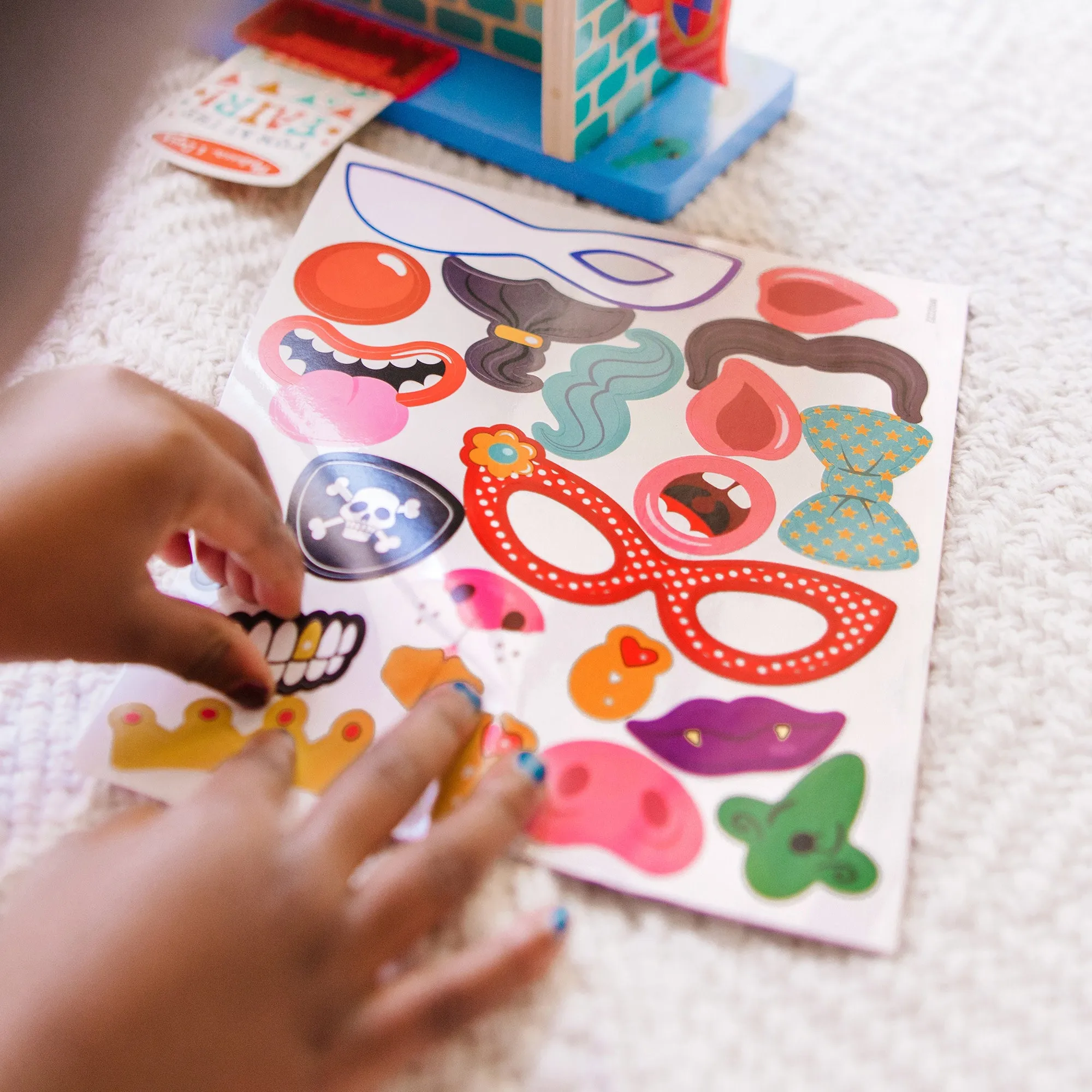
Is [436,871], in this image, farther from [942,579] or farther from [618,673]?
[942,579]

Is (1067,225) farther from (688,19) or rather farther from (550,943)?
(550,943)

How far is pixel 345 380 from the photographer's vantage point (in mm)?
546

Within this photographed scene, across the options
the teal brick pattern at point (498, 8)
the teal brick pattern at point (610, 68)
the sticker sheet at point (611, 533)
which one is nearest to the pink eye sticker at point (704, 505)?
the sticker sheet at point (611, 533)

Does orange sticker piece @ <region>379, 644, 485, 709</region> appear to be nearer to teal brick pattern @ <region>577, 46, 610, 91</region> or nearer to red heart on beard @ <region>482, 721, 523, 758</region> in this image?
red heart on beard @ <region>482, 721, 523, 758</region>

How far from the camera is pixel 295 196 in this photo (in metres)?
0.64

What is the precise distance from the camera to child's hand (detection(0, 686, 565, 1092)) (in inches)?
12.0

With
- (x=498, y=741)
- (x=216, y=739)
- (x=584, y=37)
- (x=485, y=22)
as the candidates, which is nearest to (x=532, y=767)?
(x=498, y=741)

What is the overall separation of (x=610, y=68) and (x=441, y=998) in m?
0.52

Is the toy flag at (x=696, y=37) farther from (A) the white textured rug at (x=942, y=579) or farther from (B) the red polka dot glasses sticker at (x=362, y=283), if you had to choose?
(B) the red polka dot glasses sticker at (x=362, y=283)

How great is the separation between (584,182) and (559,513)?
25 cm

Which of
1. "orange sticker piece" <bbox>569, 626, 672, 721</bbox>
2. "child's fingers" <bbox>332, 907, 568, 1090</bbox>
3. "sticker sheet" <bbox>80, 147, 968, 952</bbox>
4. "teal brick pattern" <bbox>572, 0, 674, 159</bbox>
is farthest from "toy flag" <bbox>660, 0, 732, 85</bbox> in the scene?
"child's fingers" <bbox>332, 907, 568, 1090</bbox>

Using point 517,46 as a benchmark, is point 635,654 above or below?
below

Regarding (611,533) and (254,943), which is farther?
(611,533)

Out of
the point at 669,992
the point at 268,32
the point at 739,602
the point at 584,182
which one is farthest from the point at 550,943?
the point at 268,32
